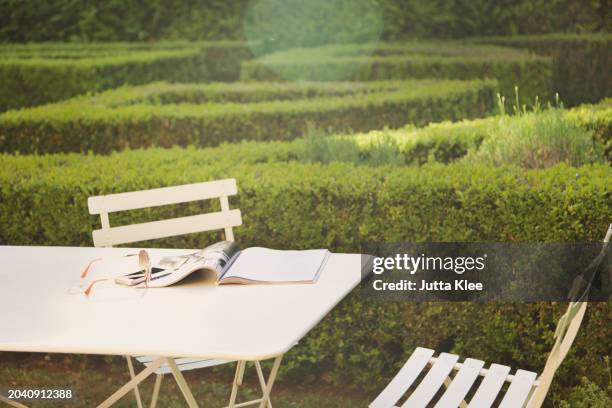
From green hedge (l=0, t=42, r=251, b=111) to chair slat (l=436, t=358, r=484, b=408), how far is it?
439cm

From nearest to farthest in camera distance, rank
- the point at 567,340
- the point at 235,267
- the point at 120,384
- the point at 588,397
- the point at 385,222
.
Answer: the point at 567,340
the point at 235,267
the point at 588,397
the point at 385,222
the point at 120,384

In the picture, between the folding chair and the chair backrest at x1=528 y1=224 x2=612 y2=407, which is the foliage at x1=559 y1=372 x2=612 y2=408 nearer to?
the folding chair

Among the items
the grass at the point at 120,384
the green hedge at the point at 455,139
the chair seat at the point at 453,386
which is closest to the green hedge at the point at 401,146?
the green hedge at the point at 455,139

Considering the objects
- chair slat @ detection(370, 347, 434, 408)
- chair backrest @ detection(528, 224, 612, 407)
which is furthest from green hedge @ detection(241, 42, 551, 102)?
chair backrest @ detection(528, 224, 612, 407)

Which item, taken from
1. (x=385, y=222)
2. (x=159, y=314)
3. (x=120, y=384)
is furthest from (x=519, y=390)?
(x=120, y=384)

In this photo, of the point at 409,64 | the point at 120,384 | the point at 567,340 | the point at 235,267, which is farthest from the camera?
the point at 409,64

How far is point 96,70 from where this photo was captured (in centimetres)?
740

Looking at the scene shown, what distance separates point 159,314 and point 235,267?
0.49m

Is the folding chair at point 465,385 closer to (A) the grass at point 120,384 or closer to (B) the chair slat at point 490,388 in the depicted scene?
(B) the chair slat at point 490,388

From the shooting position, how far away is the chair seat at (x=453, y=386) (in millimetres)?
3203

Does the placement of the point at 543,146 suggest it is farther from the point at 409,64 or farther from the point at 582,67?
the point at 409,64

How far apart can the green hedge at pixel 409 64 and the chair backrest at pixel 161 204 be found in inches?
124

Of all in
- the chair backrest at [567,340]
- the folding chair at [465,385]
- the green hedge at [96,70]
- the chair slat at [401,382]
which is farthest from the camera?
the green hedge at [96,70]

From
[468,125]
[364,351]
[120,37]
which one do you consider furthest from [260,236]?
[120,37]
